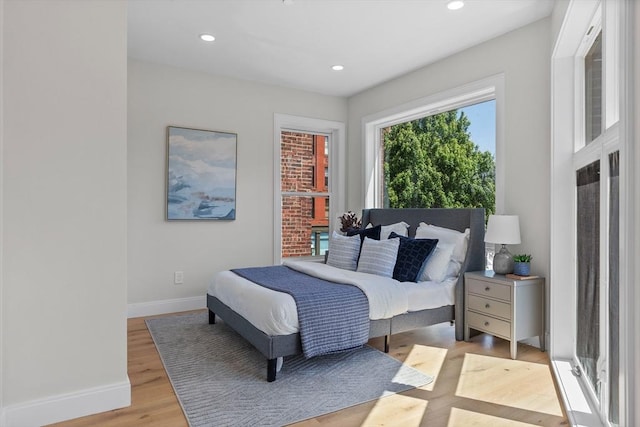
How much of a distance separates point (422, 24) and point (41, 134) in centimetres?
292

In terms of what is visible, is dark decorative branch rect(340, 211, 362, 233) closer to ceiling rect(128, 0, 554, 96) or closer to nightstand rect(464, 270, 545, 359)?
ceiling rect(128, 0, 554, 96)

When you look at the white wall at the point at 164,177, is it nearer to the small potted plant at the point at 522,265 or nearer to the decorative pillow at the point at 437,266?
the decorative pillow at the point at 437,266

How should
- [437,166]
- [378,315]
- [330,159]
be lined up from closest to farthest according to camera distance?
[378,315] < [437,166] < [330,159]

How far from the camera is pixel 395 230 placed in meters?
4.28

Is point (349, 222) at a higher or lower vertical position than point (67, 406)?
higher

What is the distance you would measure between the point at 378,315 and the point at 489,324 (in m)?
0.94

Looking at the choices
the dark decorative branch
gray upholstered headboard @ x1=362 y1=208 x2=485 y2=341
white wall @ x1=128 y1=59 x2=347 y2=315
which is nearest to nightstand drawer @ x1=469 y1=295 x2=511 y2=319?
gray upholstered headboard @ x1=362 y1=208 x2=485 y2=341

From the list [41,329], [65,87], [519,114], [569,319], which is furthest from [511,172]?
[41,329]

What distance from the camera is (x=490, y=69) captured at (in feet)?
12.4

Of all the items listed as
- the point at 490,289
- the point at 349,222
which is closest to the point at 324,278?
the point at 490,289

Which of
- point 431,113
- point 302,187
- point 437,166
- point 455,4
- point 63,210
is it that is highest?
point 455,4

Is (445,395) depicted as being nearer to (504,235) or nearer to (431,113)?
(504,235)

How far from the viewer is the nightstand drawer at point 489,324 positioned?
315 centimetres

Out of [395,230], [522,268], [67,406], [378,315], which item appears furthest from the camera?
[395,230]
